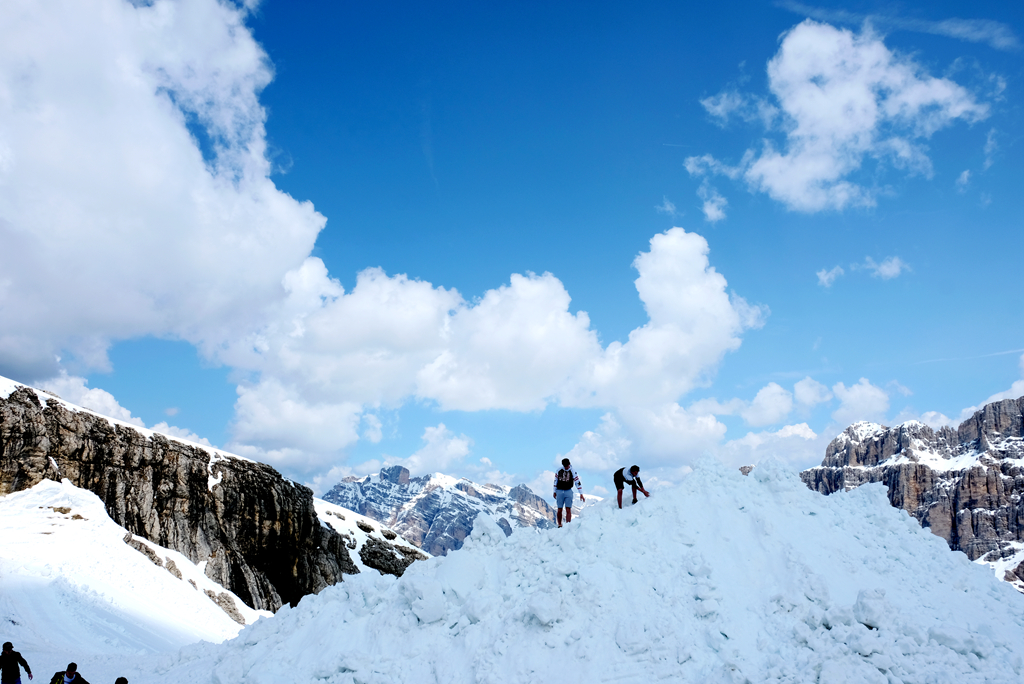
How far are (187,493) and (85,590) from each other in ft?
99.5

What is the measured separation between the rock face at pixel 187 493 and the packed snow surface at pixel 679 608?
46681 mm

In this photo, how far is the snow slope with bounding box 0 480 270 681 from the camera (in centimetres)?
2792

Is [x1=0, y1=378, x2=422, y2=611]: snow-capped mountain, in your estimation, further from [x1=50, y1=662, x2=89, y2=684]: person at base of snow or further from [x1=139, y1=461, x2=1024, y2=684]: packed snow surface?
[x1=139, y1=461, x2=1024, y2=684]: packed snow surface

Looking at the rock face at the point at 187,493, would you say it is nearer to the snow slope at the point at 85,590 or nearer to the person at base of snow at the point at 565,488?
the snow slope at the point at 85,590

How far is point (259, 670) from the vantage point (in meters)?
14.8

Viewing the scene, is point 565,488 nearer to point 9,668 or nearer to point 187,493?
point 9,668

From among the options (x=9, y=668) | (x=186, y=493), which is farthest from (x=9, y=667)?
(x=186, y=493)

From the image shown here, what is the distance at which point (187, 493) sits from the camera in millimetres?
65375

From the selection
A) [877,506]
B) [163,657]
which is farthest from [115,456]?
[877,506]

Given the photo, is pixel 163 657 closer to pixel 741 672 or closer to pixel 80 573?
pixel 741 672

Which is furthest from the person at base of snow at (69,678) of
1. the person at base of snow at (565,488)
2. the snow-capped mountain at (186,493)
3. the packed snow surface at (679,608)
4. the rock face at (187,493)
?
the snow-capped mountain at (186,493)

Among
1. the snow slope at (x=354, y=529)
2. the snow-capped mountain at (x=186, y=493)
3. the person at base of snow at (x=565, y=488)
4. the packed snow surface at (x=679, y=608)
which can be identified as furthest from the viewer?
the snow slope at (x=354, y=529)

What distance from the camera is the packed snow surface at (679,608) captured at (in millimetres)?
12555

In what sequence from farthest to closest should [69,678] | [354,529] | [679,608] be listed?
[354,529] → [679,608] → [69,678]
